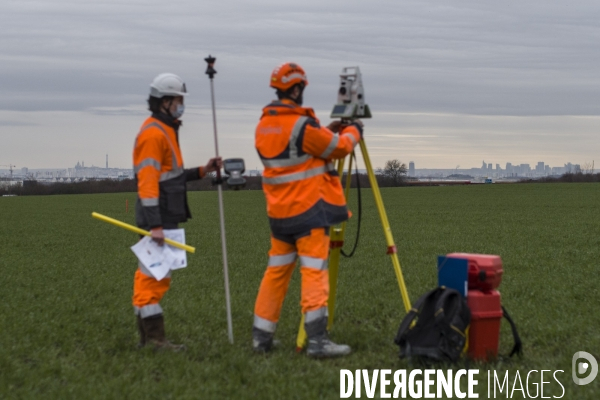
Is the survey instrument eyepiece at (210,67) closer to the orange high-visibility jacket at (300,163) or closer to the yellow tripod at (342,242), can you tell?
the orange high-visibility jacket at (300,163)

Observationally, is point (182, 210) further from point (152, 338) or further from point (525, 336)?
point (525, 336)

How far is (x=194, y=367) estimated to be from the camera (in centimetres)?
665

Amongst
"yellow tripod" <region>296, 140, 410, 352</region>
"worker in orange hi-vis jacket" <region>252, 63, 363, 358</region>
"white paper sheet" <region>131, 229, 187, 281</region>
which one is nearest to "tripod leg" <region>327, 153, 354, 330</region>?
"yellow tripod" <region>296, 140, 410, 352</region>

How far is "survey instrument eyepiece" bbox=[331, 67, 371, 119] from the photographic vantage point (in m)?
7.05

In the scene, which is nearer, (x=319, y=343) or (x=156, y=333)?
(x=319, y=343)

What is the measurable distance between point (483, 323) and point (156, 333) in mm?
2843

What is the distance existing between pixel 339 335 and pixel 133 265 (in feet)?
27.7

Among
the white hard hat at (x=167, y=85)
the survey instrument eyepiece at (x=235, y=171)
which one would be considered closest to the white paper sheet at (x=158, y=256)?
the survey instrument eyepiece at (x=235, y=171)

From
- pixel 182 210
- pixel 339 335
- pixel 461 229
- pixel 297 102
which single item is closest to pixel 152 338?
pixel 182 210

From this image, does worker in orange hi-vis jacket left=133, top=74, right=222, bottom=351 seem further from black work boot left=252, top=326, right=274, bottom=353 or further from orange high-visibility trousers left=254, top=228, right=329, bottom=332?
orange high-visibility trousers left=254, top=228, right=329, bottom=332

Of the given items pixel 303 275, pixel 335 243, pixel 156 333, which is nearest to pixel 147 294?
pixel 156 333

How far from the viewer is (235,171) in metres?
7.36

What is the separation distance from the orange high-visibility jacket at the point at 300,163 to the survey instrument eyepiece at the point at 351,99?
0.14m

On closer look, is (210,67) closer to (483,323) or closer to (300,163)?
(300,163)
